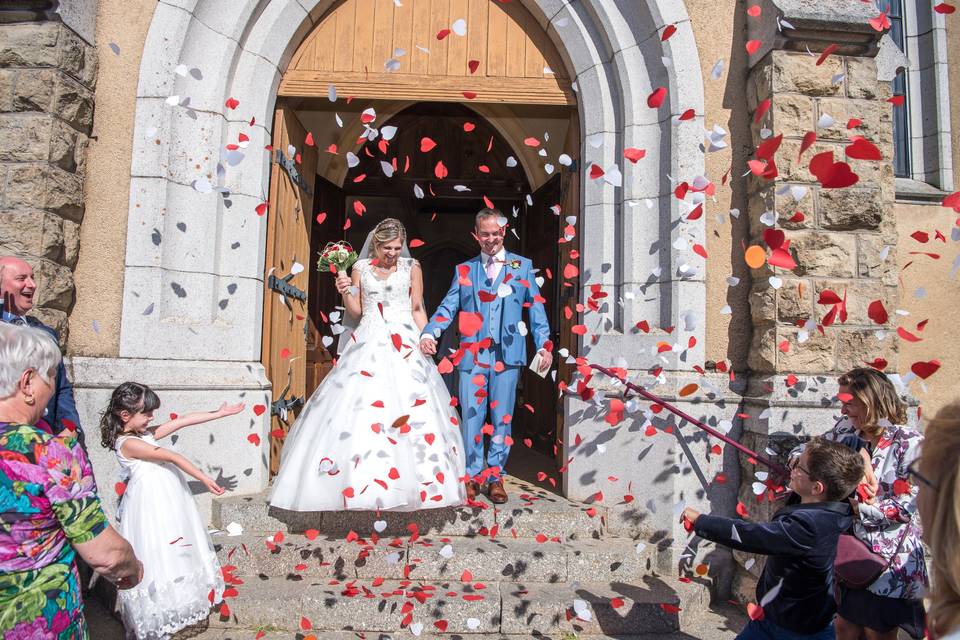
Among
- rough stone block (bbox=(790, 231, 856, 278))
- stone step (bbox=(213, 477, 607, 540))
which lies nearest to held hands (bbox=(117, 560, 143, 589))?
stone step (bbox=(213, 477, 607, 540))

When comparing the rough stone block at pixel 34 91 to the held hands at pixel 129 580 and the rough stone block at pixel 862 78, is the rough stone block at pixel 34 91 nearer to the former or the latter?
the held hands at pixel 129 580

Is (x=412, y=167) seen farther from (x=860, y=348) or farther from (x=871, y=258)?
(x=860, y=348)

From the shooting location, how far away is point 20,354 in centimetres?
181

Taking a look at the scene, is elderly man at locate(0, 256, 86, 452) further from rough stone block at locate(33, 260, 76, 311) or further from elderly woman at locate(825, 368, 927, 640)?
elderly woman at locate(825, 368, 927, 640)

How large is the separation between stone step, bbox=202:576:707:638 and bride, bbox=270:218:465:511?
0.51 metres

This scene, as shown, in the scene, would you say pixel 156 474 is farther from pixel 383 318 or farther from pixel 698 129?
pixel 698 129

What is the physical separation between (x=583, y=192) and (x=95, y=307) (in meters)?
3.68

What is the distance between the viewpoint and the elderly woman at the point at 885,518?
2760 millimetres

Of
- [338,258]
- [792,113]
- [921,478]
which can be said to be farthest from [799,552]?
[338,258]

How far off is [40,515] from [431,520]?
264 centimetres

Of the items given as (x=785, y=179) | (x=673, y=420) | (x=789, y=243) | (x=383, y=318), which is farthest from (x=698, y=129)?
(x=383, y=318)

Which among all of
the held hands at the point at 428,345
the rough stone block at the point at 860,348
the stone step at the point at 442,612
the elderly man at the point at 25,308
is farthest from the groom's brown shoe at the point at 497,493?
the elderly man at the point at 25,308

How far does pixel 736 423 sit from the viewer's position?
434cm

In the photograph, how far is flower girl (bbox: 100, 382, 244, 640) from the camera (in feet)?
10.4
